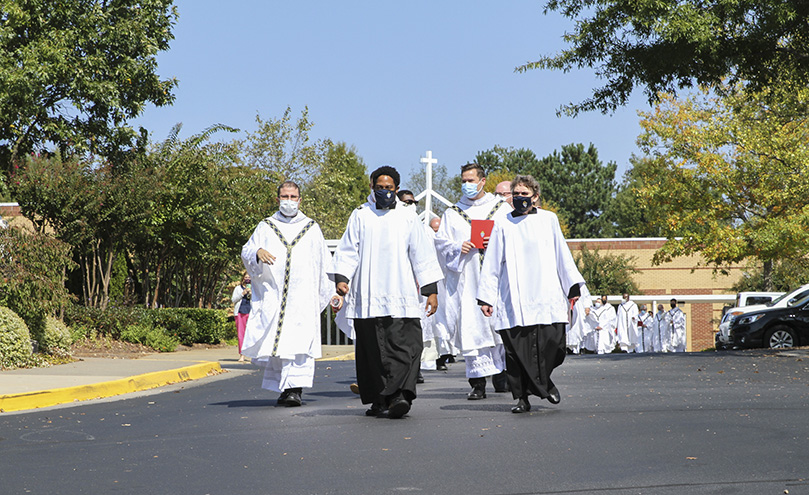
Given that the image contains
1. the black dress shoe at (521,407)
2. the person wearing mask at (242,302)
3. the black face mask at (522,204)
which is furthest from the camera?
the person wearing mask at (242,302)

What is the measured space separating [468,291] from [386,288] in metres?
1.86

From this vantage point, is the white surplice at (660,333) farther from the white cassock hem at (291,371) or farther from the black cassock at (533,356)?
the black cassock at (533,356)

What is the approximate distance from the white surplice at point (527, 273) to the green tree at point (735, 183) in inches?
851

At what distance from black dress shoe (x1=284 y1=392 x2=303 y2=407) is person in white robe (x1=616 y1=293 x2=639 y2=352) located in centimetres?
2621

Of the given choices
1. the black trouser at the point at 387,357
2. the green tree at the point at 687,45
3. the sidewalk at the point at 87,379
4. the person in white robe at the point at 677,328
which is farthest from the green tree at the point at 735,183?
the black trouser at the point at 387,357

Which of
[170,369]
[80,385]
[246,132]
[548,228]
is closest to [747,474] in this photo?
[548,228]

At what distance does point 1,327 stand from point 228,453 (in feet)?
28.0

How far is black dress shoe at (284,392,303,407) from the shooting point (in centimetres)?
966

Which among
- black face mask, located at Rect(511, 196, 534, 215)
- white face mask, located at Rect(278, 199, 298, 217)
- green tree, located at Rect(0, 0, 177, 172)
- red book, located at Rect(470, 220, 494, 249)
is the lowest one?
red book, located at Rect(470, 220, 494, 249)

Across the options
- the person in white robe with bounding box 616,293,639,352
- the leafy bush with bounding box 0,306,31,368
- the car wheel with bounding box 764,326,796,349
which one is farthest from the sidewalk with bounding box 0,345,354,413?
the person in white robe with bounding box 616,293,639,352

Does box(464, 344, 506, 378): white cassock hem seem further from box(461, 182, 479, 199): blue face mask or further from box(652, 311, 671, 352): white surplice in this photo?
box(652, 311, 671, 352): white surplice

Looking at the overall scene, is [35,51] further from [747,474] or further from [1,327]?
[747,474]

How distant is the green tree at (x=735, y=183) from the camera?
1161 inches

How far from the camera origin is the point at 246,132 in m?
42.8
